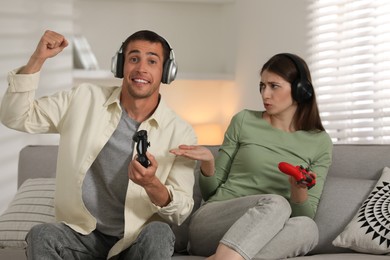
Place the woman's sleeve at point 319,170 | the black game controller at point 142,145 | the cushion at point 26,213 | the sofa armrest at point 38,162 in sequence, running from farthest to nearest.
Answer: the sofa armrest at point 38,162, the cushion at point 26,213, the woman's sleeve at point 319,170, the black game controller at point 142,145

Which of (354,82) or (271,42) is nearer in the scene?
(354,82)

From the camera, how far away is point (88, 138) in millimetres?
2225

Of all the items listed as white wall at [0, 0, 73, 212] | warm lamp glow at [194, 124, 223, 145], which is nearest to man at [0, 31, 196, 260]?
white wall at [0, 0, 73, 212]

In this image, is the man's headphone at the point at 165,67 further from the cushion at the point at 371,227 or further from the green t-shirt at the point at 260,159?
the cushion at the point at 371,227

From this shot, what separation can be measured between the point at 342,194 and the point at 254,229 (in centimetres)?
50

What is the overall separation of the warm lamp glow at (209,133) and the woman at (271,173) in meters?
2.58

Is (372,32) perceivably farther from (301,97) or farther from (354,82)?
(301,97)

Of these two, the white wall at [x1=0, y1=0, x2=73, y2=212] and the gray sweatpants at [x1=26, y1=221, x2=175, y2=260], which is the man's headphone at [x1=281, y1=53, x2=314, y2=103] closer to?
the gray sweatpants at [x1=26, y1=221, x2=175, y2=260]

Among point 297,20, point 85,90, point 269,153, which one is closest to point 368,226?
point 269,153

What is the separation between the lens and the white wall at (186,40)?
15.6ft

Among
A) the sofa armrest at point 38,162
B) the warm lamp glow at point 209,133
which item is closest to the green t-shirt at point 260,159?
the sofa armrest at point 38,162

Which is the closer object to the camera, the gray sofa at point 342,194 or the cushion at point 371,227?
the cushion at point 371,227

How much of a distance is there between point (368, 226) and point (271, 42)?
2428mm

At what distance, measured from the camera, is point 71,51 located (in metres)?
5.01
